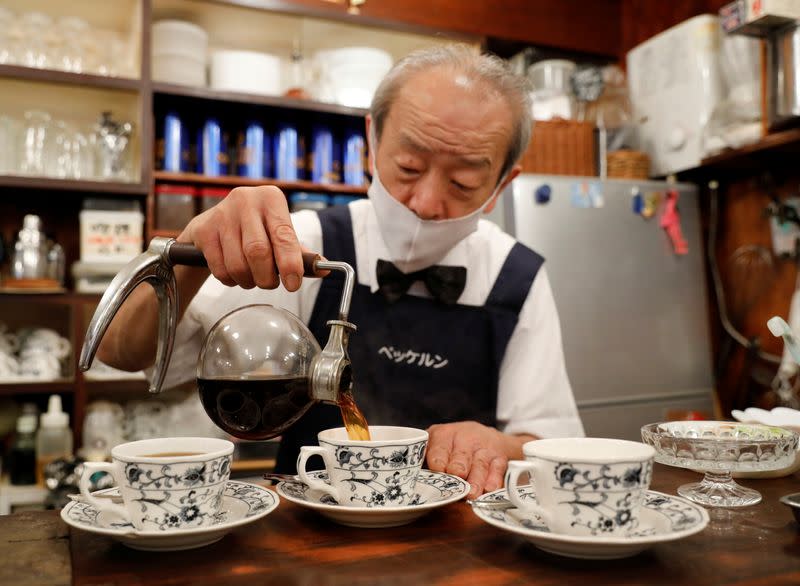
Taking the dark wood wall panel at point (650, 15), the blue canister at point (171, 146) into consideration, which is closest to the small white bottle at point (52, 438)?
the blue canister at point (171, 146)

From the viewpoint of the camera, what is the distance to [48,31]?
8.85 ft

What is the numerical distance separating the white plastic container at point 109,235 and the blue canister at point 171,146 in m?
0.26

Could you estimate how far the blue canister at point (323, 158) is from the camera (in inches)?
121

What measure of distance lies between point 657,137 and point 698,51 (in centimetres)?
42

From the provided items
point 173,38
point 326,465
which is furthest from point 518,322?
point 173,38

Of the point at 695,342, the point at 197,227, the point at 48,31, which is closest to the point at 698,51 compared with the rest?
the point at 695,342

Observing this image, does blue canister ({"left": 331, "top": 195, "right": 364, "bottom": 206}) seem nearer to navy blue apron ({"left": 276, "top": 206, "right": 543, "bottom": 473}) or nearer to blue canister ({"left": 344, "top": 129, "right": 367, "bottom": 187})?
blue canister ({"left": 344, "top": 129, "right": 367, "bottom": 187})

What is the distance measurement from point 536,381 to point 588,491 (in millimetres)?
979

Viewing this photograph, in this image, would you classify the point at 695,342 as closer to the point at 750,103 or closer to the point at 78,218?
the point at 750,103

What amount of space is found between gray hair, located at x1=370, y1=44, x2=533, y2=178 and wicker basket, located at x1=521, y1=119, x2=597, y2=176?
1638mm

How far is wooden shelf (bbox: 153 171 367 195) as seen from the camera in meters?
2.80

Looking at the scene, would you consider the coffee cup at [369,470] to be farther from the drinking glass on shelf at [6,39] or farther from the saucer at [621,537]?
the drinking glass on shelf at [6,39]

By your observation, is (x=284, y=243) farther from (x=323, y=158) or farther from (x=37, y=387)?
(x=323, y=158)

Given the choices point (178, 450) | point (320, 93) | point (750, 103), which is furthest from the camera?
point (320, 93)
